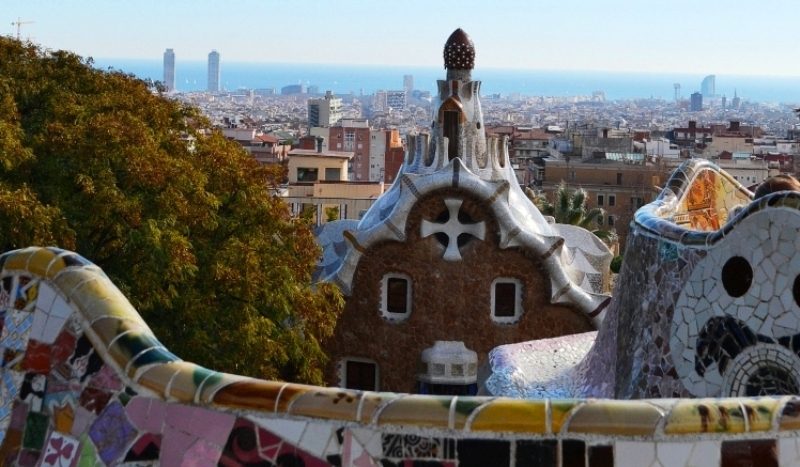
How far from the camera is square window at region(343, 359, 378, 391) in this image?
20.1 meters

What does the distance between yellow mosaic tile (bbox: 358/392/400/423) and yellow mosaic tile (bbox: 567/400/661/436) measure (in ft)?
2.02

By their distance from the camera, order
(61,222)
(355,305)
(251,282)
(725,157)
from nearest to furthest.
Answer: (61,222) → (251,282) → (355,305) → (725,157)

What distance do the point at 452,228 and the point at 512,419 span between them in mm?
14958

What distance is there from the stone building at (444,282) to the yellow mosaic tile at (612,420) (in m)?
14.8

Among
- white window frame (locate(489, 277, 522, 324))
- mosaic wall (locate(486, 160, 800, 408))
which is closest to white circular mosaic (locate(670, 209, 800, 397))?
mosaic wall (locate(486, 160, 800, 408))

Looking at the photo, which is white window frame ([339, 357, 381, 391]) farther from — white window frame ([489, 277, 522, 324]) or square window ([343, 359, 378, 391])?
white window frame ([489, 277, 522, 324])

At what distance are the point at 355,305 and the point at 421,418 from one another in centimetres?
1528

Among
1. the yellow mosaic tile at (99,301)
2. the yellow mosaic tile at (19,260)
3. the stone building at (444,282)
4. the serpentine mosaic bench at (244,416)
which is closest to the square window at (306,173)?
the stone building at (444,282)

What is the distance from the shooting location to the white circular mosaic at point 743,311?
8734 millimetres

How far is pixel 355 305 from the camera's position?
19781 mm

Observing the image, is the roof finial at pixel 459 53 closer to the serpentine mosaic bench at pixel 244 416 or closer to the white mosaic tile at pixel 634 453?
the serpentine mosaic bench at pixel 244 416

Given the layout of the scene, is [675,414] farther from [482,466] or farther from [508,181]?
[508,181]

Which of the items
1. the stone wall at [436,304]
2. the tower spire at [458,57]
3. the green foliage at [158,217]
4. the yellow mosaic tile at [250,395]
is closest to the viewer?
the yellow mosaic tile at [250,395]

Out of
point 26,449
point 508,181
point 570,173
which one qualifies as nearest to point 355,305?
point 508,181
